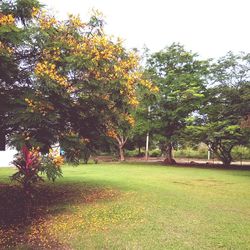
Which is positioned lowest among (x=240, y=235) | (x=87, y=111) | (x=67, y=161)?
(x=240, y=235)

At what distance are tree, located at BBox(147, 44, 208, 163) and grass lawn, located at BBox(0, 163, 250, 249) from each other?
1510cm

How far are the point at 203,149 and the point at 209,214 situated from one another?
116 feet

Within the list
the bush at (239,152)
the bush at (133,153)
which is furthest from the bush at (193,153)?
the bush at (239,152)

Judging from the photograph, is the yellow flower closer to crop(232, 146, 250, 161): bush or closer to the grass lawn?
the grass lawn

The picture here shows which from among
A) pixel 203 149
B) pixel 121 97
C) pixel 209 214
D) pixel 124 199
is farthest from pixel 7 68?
pixel 203 149

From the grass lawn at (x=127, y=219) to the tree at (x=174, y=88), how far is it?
1510cm

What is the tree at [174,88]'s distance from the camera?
88.1ft

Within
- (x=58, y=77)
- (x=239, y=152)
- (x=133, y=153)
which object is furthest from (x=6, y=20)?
(x=133, y=153)

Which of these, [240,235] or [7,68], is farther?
[7,68]

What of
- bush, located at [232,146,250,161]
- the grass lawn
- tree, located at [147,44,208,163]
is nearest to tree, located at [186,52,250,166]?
tree, located at [147,44,208,163]

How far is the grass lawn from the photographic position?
6.17 meters

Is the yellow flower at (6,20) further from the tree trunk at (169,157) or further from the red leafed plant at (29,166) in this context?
the tree trunk at (169,157)

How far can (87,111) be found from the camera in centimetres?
998

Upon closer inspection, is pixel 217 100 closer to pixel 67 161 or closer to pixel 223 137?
pixel 223 137
